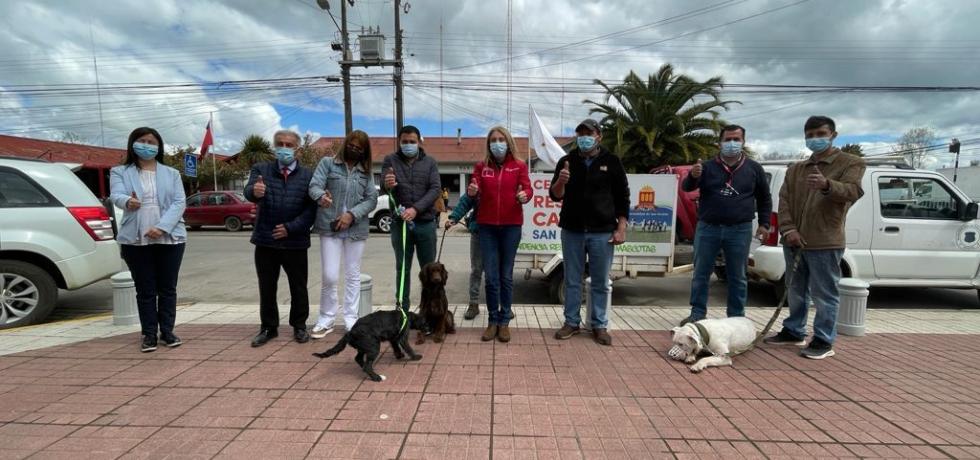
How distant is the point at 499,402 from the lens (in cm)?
312

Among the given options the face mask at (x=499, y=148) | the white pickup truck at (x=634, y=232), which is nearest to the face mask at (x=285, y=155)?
the face mask at (x=499, y=148)

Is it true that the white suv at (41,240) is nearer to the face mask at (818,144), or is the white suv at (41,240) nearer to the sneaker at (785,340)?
the sneaker at (785,340)

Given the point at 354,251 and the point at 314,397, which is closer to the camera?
the point at 314,397

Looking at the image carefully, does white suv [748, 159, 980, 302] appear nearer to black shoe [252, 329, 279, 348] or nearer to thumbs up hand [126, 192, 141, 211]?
black shoe [252, 329, 279, 348]

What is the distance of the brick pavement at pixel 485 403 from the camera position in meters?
2.60

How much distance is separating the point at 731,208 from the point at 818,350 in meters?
1.43

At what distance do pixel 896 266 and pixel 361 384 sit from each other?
22.1ft

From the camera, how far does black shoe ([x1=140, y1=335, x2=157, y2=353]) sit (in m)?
4.09

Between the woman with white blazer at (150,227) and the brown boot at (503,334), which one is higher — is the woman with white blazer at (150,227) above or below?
above

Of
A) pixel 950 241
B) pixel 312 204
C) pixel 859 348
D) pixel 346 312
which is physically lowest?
pixel 859 348

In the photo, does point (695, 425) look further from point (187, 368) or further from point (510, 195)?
point (187, 368)

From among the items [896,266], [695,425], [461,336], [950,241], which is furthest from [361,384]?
[950,241]

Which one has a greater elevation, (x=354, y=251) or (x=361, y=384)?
(x=354, y=251)

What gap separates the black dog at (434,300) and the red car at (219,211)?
1580cm
